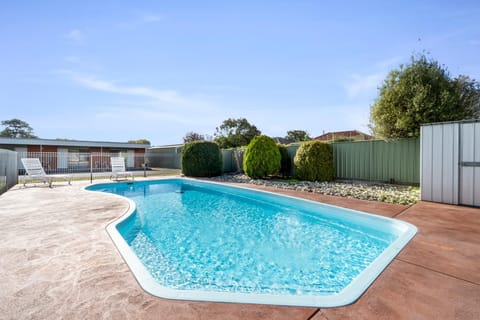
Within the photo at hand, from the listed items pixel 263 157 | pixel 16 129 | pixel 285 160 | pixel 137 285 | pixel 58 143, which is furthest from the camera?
pixel 16 129

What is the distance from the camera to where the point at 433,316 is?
5.38 ft

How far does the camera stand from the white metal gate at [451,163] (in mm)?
4961

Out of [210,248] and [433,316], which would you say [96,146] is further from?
[433,316]

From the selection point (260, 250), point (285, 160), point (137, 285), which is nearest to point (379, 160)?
point (285, 160)

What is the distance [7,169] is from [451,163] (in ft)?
47.9

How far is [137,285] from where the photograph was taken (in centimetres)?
209

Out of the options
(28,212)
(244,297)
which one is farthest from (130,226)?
(244,297)

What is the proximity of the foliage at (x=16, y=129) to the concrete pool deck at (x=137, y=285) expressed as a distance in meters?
46.1

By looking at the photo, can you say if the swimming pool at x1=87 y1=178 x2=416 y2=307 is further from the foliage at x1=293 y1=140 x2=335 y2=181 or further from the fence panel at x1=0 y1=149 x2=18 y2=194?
the fence panel at x1=0 y1=149 x2=18 y2=194

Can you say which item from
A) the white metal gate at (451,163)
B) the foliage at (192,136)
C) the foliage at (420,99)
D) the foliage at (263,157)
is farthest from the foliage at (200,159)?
the foliage at (192,136)

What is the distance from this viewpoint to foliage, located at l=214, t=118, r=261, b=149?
3119 centimetres

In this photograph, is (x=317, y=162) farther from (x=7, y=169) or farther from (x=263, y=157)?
(x=7, y=169)

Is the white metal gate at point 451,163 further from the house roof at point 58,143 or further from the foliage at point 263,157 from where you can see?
the house roof at point 58,143

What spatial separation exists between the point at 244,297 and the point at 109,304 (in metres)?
1.12
